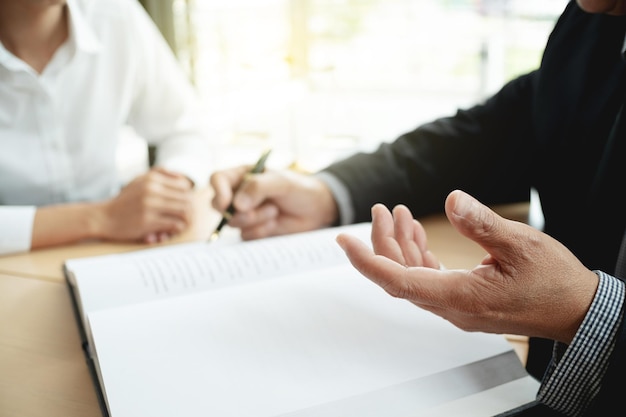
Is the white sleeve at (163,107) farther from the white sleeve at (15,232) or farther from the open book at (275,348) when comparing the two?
the open book at (275,348)

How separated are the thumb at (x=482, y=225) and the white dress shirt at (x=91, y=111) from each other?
2.52ft

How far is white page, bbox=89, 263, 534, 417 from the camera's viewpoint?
427 mm

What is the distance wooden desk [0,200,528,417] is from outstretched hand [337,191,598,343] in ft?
0.40

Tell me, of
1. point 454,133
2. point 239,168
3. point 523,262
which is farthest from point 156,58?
point 523,262

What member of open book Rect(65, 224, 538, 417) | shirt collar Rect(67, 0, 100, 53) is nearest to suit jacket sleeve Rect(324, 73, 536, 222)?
open book Rect(65, 224, 538, 417)

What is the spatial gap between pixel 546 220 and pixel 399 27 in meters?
2.36

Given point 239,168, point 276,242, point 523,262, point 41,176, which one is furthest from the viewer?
point 41,176

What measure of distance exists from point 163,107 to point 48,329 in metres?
0.78

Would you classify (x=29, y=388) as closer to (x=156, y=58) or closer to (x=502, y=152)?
(x=502, y=152)

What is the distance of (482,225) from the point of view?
1.32ft

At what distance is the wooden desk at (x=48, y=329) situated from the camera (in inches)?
18.6

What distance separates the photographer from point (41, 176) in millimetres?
1078

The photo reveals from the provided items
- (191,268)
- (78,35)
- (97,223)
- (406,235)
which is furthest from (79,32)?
(406,235)

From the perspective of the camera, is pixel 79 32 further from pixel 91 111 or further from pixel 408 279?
pixel 408 279
